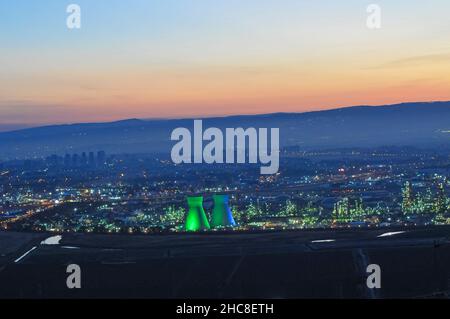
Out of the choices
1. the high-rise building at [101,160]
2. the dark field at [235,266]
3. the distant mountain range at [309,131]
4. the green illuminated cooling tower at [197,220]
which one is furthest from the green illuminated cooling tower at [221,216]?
the distant mountain range at [309,131]

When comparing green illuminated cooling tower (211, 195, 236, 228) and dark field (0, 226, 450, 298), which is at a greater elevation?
→ green illuminated cooling tower (211, 195, 236, 228)

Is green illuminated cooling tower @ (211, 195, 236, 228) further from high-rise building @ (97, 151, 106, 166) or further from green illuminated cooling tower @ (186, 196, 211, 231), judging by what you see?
high-rise building @ (97, 151, 106, 166)

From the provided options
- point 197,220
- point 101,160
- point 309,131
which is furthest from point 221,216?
point 309,131

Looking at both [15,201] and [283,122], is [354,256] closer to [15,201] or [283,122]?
[15,201]

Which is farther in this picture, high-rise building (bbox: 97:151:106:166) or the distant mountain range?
the distant mountain range

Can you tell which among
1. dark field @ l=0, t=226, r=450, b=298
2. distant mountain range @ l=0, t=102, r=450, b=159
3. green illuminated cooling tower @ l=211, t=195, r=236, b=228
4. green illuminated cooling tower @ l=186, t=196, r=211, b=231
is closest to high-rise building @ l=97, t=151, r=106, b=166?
distant mountain range @ l=0, t=102, r=450, b=159

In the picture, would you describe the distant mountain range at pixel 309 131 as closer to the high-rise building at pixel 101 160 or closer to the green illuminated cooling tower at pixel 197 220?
the high-rise building at pixel 101 160

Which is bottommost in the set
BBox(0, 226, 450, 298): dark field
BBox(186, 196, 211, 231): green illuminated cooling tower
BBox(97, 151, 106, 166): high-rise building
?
BBox(0, 226, 450, 298): dark field

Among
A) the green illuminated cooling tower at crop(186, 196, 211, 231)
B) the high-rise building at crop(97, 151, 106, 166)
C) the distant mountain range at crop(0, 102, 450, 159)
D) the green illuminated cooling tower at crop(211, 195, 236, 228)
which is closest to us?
the green illuminated cooling tower at crop(186, 196, 211, 231)
